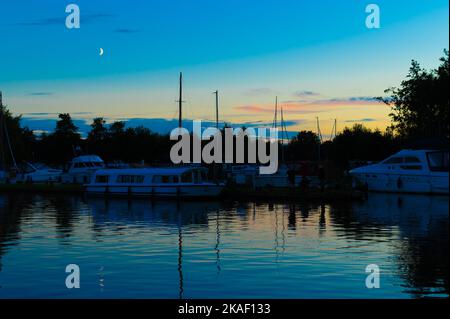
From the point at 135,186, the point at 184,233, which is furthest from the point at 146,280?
the point at 135,186

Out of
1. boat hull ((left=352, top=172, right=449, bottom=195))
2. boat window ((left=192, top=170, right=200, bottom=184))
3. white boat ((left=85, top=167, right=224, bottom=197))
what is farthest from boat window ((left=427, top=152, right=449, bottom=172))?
boat window ((left=192, top=170, right=200, bottom=184))

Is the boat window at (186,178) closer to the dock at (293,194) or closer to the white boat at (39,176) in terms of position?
the dock at (293,194)

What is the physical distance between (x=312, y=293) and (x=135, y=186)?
146 feet

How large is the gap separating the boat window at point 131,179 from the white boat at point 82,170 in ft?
65.1

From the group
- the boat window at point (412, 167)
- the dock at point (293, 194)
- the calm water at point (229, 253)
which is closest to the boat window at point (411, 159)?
the boat window at point (412, 167)

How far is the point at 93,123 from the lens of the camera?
470 ft

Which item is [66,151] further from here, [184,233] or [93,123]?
[184,233]

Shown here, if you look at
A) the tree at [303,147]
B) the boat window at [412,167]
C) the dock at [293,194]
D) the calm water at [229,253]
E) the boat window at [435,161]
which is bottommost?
the calm water at [229,253]

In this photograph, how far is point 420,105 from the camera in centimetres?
7775

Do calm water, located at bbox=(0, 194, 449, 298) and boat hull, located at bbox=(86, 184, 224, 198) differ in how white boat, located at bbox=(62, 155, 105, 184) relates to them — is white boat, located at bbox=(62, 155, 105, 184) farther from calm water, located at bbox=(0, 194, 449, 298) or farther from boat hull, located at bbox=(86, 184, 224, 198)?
calm water, located at bbox=(0, 194, 449, 298)

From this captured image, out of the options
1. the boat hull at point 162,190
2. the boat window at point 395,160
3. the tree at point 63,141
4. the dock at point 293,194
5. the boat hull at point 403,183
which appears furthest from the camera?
the tree at point 63,141

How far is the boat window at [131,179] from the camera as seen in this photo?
201 ft

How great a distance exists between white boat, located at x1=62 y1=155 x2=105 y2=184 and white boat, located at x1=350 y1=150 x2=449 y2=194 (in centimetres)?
3500

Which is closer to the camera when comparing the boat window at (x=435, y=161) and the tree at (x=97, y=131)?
the boat window at (x=435, y=161)
